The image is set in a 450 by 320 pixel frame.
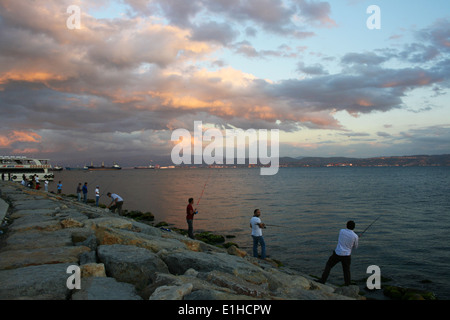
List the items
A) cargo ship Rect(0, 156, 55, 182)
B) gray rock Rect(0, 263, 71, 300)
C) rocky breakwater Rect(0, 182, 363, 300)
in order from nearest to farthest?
gray rock Rect(0, 263, 71, 300), rocky breakwater Rect(0, 182, 363, 300), cargo ship Rect(0, 156, 55, 182)

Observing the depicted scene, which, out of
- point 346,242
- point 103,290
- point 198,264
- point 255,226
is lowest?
point 255,226

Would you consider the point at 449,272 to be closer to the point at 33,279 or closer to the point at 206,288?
the point at 206,288

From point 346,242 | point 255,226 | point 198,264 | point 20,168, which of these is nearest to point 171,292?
point 198,264

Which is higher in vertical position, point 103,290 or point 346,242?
point 103,290

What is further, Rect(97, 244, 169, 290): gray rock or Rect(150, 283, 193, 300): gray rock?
Rect(97, 244, 169, 290): gray rock

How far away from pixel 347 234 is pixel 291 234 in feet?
36.0

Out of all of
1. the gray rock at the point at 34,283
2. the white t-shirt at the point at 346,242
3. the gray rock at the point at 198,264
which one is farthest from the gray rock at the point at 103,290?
the white t-shirt at the point at 346,242

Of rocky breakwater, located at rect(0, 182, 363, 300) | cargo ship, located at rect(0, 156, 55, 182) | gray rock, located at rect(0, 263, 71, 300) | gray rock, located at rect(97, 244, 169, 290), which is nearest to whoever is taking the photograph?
gray rock, located at rect(0, 263, 71, 300)

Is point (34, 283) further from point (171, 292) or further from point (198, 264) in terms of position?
point (198, 264)

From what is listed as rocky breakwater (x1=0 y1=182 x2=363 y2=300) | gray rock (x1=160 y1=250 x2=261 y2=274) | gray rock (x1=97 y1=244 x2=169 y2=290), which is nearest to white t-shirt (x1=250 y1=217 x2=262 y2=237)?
rocky breakwater (x1=0 y1=182 x2=363 y2=300)

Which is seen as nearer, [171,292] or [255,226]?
[171,292]

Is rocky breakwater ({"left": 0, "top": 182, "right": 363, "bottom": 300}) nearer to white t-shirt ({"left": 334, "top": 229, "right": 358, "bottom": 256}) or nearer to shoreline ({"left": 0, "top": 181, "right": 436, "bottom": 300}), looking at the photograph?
shoreline ({"left": 0, "top": 181, "right": 436, "bottom": 300})
